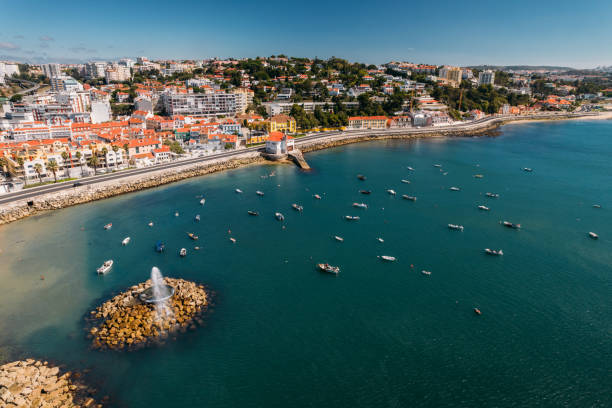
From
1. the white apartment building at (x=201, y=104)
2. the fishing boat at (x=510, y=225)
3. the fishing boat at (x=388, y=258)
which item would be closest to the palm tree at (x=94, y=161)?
the white apartment building at (x=201, y=104)

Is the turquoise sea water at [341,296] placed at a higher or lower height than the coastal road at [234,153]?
lower

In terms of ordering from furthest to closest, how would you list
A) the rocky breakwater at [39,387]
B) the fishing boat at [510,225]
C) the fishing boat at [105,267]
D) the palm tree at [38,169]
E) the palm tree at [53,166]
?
the palm tree at [53,166] → the palm tree at [38,169] → the fishing boat at [510,225] → the fishing boat at [105,267] → the rocky breakwater at [39,387]

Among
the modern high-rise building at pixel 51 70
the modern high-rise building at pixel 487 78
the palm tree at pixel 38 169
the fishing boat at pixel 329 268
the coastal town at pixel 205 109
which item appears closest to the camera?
the fishing boat at pixel 329 268

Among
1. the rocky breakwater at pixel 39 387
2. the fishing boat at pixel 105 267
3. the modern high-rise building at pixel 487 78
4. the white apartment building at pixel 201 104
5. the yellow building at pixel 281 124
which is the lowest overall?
the rocky breakwater at pixel 39 387

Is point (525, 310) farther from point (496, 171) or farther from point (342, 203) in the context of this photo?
point (496, 171)

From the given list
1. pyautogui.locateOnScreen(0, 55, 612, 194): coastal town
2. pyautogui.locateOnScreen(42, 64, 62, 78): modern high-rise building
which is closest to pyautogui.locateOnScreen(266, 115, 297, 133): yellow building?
pyautogui.locateOnScreen(0, 55, 612, 194): coastal town

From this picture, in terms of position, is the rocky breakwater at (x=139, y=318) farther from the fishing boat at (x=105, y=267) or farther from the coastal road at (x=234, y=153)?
the coastal road at (x=234, y=153)

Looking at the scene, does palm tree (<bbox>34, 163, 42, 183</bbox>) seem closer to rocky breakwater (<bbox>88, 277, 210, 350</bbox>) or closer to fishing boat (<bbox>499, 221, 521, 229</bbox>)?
rocky breakwater (<bbox>88, 277, 210, 350</bbox>)

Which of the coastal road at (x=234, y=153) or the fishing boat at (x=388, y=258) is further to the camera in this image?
the coastal road at (x=234, y=153)
